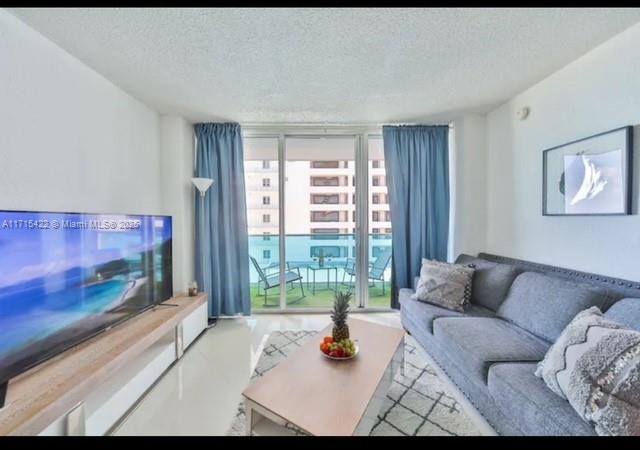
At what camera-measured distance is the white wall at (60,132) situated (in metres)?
1.52

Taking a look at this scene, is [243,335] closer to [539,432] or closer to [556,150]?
[539,432]

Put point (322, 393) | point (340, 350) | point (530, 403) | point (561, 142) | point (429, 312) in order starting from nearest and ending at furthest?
point (530, 403)
point (322, 393)
point (340, 350)
point (561, 142)
point (429, 312)

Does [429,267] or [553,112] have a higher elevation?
[553,112]

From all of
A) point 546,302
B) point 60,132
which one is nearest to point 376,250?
point 546,302

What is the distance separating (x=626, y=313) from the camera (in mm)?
1487

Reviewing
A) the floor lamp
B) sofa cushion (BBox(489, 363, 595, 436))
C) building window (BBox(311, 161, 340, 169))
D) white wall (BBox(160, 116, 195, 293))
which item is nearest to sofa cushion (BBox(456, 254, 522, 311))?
sofa cushion (BBox(489, 363, 595, 436))

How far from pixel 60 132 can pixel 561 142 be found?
12.3 feet

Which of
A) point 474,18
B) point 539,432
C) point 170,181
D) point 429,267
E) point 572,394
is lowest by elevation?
point 539,432

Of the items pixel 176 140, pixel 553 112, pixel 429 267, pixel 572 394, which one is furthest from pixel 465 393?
pixel 176 140

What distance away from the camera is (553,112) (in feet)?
7.47

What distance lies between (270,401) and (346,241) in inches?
112

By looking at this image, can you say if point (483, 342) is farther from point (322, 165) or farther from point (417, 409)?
point (322, 165)

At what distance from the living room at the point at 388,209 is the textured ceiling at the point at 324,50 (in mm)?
19

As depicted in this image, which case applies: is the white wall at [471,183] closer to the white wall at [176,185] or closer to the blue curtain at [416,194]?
the blue curtain at [416,194]
